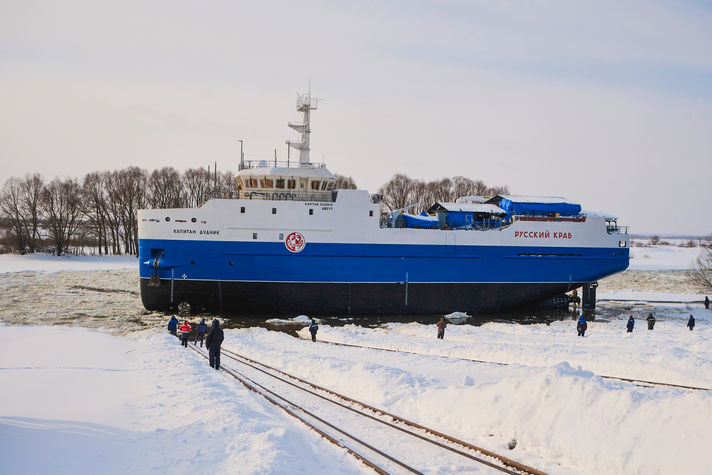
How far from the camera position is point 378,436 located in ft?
24.0

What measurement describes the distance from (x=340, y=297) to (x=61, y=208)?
42.7 m

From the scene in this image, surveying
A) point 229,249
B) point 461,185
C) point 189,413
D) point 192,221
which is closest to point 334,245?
point 229,249

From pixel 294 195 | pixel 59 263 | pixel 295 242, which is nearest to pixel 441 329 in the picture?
pixel 295 242

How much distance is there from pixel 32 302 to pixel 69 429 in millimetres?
23989

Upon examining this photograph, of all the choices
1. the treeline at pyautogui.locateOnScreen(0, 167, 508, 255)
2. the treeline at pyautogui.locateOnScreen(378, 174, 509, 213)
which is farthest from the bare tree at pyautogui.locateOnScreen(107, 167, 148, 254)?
the treeline at pyautogui.locateOnScreen(378, 174, 509, 213)

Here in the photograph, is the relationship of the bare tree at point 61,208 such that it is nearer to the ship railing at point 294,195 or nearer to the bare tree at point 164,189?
the bare tree at point 164,189

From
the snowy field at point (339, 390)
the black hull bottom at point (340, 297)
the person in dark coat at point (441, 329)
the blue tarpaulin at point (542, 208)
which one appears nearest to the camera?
the snowy field at point (339, 390)

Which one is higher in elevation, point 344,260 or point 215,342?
point 344,260

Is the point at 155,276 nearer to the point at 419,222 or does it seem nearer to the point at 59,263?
the point at 419,222

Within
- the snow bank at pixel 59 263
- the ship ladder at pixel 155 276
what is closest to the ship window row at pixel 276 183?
the ship ladder at pixel 155 276

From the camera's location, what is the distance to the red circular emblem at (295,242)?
23250mm

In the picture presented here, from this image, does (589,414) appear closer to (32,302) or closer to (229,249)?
(229,249)

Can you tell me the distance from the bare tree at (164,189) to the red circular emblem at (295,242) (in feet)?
120

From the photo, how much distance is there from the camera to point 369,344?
17000 millimetres
